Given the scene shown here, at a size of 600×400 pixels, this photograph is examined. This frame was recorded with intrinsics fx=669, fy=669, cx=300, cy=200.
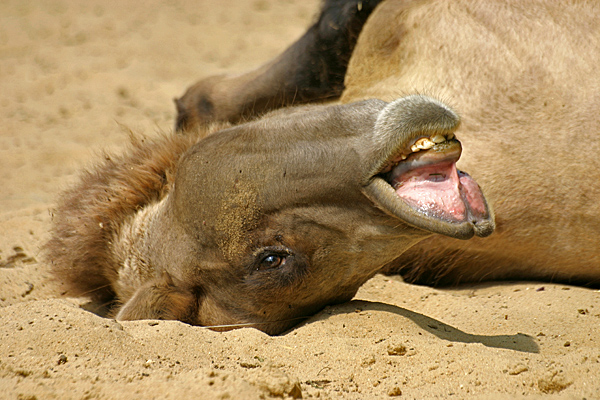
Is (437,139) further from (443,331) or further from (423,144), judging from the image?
(443,331)

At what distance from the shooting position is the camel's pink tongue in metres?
2.26

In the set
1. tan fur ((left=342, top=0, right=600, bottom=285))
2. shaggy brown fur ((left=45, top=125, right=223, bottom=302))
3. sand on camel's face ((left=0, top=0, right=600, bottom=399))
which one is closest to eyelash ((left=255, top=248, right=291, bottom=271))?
sand on camel's face ((left=0, top=0, right=600, bottom=399))

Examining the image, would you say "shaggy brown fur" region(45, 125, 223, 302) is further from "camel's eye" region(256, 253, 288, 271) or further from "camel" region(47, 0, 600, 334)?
"camel's eye" region(256, 253, 288, 271)

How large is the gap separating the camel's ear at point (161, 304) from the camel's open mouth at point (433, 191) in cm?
95

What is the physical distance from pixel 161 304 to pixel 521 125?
1.86 m

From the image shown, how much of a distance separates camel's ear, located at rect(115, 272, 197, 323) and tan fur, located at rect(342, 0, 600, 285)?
1.23 meters

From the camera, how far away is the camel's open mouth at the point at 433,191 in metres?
2.23

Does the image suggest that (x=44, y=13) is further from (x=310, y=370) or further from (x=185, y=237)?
(x=310, y=370)

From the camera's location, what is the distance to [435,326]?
2666 millimetres

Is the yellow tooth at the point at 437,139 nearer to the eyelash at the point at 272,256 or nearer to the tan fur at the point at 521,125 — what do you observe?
the eyelash at the point at 272,256

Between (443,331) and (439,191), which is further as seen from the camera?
(443,331)

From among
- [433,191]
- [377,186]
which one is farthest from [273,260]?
[433,191]

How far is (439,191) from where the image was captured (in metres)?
2.32

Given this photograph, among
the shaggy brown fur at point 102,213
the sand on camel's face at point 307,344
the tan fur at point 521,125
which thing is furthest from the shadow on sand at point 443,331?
the shaggy brown fur at point 102,213
